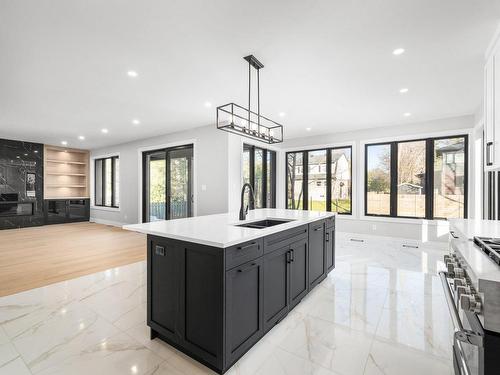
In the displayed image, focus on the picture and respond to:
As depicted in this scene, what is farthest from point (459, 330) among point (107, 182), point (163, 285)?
point (107, 182)

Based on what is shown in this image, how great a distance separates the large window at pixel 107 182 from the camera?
8.20 m

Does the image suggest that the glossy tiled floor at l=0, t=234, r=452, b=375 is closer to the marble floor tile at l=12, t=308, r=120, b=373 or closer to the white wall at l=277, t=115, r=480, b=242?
the marble floor tile at l=12, t=308, r=120, b=373

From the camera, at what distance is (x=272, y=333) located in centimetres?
212

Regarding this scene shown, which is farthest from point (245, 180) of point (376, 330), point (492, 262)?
point (492, 262)

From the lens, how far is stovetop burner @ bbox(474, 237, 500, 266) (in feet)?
3.63

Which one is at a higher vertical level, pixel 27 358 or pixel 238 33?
pixel 238 33

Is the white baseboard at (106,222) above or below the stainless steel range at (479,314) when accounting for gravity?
below

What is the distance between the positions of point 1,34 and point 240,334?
336cm

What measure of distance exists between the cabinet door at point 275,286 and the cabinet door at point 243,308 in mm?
98

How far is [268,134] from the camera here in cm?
327

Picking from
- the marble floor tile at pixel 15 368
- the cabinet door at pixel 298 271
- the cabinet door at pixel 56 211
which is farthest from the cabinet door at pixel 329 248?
the cabinet door at pixel 56 211

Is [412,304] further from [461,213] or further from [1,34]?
[1,34]

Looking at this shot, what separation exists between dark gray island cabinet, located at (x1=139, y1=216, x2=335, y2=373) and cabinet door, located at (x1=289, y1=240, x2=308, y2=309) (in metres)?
0.07

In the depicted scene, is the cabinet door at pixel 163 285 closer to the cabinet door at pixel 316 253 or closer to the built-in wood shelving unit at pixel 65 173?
the cabinet door at pixel 316 253
